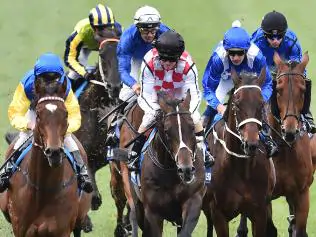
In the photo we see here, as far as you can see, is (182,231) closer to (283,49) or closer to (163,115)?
(163,115)

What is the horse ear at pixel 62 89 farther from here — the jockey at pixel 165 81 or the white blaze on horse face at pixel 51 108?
the jockey at pixel 165 81

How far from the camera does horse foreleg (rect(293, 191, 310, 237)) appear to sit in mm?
12500

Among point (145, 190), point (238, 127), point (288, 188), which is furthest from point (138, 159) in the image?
point (288, 188)

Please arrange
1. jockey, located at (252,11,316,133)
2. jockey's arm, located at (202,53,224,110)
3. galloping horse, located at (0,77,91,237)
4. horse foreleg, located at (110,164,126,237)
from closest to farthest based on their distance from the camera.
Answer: galloping horse, located at (0,77,91,237), jockey's arm, located at (202,53,224,110), jockey, located at (252,11,316,133), horse foreleg, located at (110,164,126,237)

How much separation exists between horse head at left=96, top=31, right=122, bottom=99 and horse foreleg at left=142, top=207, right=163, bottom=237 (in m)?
3.23

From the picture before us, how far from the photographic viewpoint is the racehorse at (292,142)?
39.1 ft

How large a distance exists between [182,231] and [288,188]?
2.40 metres

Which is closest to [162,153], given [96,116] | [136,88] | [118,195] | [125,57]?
[136,88]

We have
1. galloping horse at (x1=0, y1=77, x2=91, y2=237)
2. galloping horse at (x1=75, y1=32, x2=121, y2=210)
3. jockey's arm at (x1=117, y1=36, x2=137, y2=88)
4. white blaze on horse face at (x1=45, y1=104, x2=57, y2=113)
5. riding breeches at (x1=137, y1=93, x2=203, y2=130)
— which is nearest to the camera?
white blaze on horse face at (x1=45, y1=104, x2=57, y2=113)

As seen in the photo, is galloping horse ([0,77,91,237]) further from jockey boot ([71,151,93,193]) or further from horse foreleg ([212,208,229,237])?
horse foreleg ([212,208,229,237])

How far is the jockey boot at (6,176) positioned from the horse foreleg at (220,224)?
2410 mm

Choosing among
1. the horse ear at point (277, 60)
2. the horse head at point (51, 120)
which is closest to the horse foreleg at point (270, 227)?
the horse ear at point (277, 60)

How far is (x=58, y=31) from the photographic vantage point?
76.2ft

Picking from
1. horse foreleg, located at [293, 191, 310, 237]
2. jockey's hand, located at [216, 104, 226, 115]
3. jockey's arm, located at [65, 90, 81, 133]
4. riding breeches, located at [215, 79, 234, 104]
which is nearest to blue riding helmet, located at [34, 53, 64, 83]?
jockey's arm, located at [65, 90, 81, 133]
